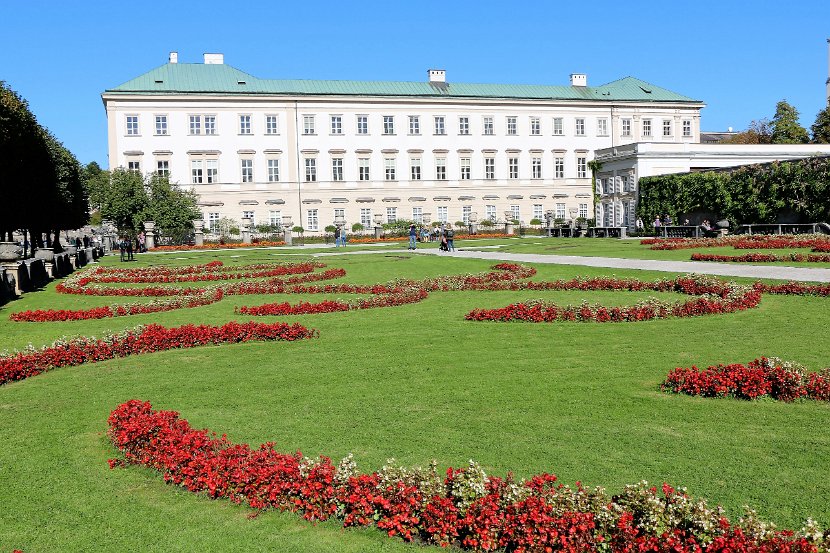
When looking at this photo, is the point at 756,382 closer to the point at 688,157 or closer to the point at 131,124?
the point at 688,157

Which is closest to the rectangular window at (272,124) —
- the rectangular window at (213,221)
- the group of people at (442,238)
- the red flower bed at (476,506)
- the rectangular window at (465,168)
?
the rectangular window at (213,221)

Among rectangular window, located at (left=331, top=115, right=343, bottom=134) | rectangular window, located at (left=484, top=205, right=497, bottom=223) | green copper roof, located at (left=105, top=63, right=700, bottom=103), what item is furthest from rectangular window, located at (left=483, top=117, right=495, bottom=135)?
rectangular window, located at (left=331, top=115, right=343, bottom=134)

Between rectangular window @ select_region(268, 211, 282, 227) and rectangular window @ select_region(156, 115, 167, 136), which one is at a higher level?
rectangular window @ select_region(156, 115, 167, 136)

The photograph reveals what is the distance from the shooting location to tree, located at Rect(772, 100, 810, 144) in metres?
80.7

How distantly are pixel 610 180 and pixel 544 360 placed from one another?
56782 millimetres

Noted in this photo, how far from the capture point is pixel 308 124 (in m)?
Answer: 66.8

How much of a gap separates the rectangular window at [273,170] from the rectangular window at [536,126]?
24327 mm

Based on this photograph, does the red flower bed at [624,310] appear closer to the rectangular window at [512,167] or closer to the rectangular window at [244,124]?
the rectangular window at [244,124]

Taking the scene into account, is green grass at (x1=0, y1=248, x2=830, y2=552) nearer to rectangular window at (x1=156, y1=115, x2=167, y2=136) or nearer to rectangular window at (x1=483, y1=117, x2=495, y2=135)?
rectangular window at (x1=156, y1=115, x2=167, y2=136)

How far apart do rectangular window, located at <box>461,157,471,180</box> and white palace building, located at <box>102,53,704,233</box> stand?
0.09 metres

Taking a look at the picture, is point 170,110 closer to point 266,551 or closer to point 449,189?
point 449,189

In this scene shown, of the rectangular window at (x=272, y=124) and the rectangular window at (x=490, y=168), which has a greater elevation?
the rectangular window at (x=272, y=124)

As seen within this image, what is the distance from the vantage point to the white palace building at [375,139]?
6369 centimetres

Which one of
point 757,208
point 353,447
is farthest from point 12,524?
point 757,208
